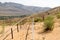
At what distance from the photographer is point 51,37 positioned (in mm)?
18781

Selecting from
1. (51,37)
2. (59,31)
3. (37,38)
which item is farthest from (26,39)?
(59,31)

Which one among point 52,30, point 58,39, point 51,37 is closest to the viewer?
point 58,39

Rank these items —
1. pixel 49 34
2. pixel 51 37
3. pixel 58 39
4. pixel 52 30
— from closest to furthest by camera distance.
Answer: pixel 58 39
pixel 51 37
pixel 49 34
pixel 52 30

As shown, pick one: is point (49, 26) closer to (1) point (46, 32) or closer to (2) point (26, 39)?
(1) point (46, 32)

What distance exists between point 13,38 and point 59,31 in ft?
15.4

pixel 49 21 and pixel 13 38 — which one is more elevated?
pixel 49 21

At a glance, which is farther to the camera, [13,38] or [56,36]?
[13,38]

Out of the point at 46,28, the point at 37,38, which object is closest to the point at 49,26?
the point at 46,28

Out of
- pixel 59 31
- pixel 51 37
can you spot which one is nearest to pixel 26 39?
pixel 51 37

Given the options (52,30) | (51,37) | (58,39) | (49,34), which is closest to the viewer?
(58,39)

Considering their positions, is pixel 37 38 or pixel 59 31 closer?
pixel 37 38

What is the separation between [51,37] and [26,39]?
2371mm

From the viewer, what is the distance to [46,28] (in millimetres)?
22109

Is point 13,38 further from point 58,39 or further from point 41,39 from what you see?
point 58,39
